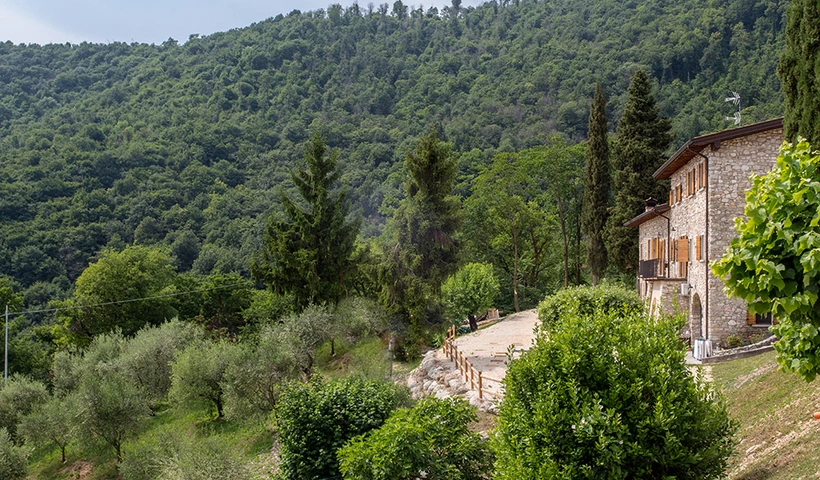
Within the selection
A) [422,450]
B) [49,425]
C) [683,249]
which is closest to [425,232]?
[683,249]

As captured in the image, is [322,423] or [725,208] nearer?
[322,423]

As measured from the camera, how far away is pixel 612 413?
7.24m

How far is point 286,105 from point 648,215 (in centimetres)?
8160

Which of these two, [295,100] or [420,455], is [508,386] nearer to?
[420,455]

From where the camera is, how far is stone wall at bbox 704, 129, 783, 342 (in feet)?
64.7

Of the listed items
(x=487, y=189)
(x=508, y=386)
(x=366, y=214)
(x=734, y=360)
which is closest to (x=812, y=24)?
(x=734, y=360)

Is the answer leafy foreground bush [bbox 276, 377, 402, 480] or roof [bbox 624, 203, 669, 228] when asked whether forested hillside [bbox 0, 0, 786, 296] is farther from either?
leafy foreground bush [bbox 276, 377, 402, 480]

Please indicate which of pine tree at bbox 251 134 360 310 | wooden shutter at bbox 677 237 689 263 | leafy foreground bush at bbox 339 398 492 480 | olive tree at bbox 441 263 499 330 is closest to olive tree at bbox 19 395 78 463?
pine tree at bbox 251 134 360 310

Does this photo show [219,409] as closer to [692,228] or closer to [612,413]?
[692,228]

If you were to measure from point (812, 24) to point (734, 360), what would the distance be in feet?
28.8

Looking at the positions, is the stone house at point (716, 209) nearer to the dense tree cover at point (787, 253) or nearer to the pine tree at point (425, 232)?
the pine tree at point (425, 232)

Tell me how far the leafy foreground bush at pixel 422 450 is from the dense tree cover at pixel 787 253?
605 cm

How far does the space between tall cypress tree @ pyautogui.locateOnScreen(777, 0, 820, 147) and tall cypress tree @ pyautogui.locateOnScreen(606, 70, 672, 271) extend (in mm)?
15282

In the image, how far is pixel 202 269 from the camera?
61.6m
